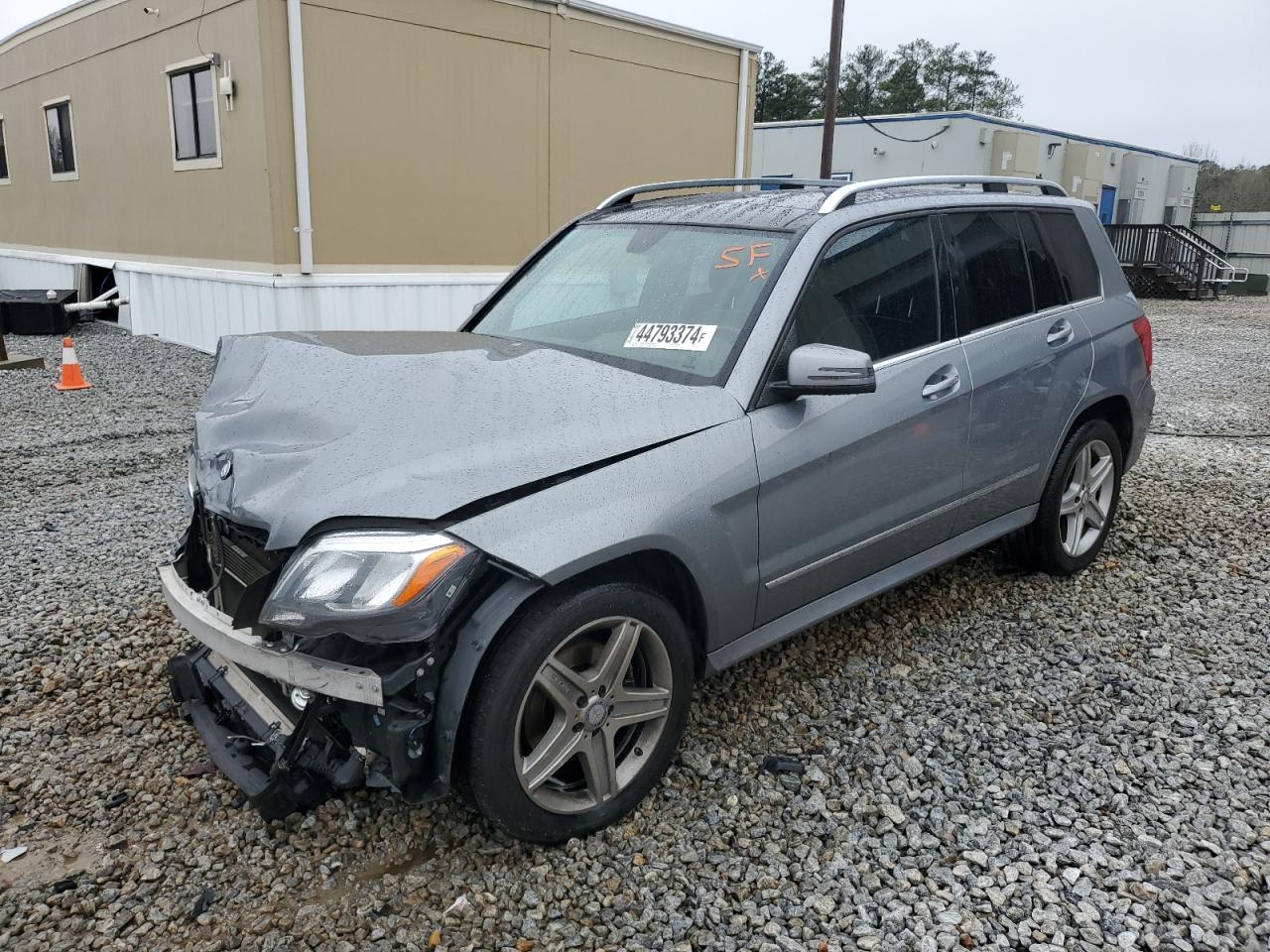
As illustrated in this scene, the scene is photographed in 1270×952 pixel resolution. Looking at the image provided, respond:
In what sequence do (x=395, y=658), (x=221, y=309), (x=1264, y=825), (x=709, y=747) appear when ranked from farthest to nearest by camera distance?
(x=221, y=309)
(x=709, y=747)
(x=1264, y=825)
(x=395, y=658)

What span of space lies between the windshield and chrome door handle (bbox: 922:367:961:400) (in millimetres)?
775

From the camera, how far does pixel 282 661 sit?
245 cm

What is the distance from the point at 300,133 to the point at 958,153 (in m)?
18.7

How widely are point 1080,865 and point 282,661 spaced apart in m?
2.23

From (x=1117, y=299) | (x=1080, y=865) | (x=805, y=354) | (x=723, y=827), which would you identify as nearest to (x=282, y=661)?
(x=723, y=827)

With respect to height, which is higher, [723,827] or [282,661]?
[282,661]

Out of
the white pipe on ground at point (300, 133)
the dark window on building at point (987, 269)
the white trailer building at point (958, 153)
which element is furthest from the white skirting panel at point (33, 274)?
the dark window on building at point (987, 269)

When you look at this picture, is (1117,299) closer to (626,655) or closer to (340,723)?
(626,655)

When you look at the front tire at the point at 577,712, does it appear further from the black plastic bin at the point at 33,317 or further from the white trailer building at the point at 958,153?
the white trailer building at the point at 958,153

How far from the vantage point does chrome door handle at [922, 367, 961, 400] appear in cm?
361

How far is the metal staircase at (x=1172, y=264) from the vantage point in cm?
2572

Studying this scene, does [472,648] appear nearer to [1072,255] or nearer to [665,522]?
Answer: [665,522]

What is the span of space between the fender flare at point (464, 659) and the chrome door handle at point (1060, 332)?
2.87 metres

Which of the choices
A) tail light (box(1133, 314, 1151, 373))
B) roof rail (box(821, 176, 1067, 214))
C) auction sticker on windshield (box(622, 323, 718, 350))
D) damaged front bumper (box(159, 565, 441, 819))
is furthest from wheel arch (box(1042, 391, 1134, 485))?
damaged front bumper (box(159, 565, 441, 819))
